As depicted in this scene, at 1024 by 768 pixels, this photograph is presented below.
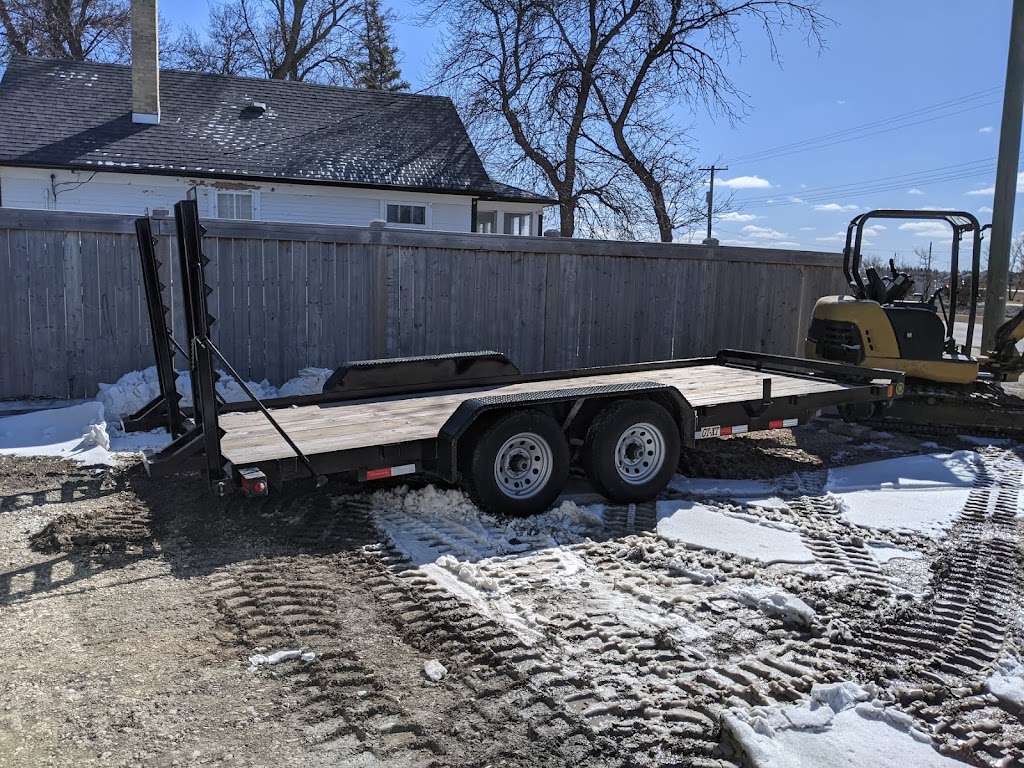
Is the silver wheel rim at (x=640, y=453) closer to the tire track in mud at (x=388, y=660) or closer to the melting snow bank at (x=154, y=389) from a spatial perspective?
the tire track in mud at (x=388, y=660)

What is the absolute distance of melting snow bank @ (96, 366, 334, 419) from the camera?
8727 mm

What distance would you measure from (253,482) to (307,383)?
15.7 ft

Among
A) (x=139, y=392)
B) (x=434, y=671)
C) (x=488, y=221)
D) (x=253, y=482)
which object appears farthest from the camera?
(x=488, y=221)

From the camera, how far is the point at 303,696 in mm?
3596

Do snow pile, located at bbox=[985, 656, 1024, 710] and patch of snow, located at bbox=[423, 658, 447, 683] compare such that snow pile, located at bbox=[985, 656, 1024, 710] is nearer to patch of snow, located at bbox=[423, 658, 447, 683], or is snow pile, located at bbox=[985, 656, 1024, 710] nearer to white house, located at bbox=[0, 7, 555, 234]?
patch of snow, located at bbox=[423, 658, 447, 683]

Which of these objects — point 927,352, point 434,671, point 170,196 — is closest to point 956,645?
point 434,671

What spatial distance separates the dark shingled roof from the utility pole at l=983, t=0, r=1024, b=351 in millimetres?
9999

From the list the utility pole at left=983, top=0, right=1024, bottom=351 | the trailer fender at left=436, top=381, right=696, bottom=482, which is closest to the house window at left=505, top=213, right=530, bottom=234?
the utility pole at left=983, top=0, right=1024, bottom=351

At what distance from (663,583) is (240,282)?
657cm

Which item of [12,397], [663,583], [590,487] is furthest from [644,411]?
[12,397]

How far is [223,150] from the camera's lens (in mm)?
17281

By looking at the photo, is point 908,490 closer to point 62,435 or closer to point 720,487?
point 720,487

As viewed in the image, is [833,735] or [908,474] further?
[908,474]

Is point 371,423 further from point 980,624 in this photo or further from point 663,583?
point 980,624
